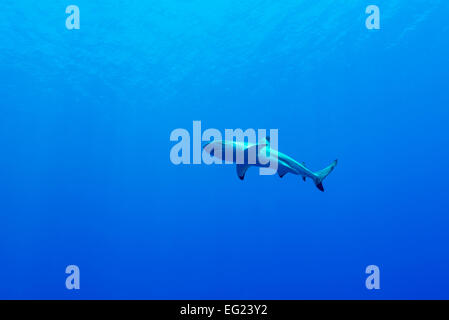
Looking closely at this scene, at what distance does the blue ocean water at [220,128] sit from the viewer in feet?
85.3

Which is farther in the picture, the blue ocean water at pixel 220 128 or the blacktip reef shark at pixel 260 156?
the blue ocean water at pixel 220 128

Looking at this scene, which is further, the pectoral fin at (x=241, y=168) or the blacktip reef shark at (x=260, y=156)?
the pectoral fin at (x=241, y=168)

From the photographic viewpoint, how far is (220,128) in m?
42.9

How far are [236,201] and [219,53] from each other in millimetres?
30937

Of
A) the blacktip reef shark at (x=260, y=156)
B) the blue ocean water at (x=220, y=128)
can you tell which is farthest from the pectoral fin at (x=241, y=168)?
the blue ocean water at (x=220, y=128)

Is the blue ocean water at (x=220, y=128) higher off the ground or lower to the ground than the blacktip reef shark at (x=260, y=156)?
higher

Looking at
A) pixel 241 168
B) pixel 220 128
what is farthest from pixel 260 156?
pixel 220 128

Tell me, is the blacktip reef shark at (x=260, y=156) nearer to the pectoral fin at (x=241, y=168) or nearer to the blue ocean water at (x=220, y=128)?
the pectoral fin at (x=241, y=168)

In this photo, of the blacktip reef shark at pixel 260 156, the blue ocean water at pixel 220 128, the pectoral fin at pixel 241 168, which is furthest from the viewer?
the blue ocean water at pixel 220 128

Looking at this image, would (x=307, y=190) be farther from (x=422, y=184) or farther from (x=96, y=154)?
(x=96, y=154)

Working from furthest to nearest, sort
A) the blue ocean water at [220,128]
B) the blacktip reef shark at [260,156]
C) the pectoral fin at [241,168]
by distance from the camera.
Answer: the blue ocean water at [220,128] < the pectoral fin at [241,168] < the blacktip reef shark at [260,156]

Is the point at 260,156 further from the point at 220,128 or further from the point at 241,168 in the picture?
the point at 220,128

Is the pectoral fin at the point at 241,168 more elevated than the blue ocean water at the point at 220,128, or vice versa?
the blue ocean water at the point at 220,128
